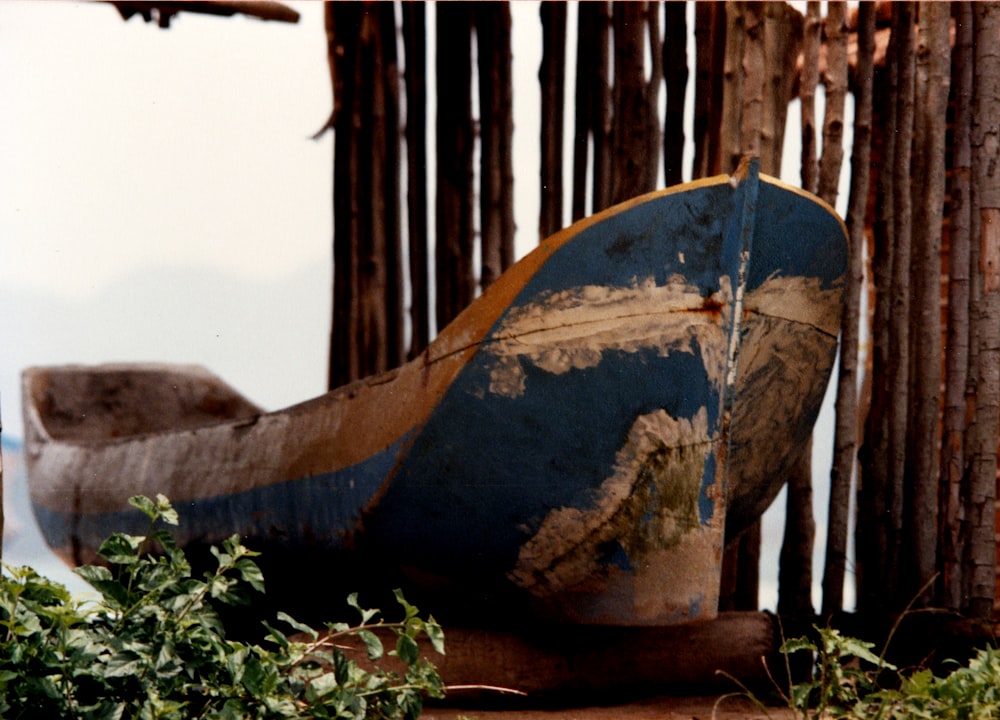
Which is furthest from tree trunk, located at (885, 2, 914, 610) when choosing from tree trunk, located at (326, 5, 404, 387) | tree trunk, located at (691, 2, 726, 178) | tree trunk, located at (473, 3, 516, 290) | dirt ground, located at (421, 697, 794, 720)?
tree trunk, located at (326, 5, 404, 387)

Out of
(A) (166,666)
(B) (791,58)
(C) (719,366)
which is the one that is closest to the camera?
(A) (166,666)

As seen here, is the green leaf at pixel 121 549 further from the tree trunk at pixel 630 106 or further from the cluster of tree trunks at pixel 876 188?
the tree trunk at pixel 630 106

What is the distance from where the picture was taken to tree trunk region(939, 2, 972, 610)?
13.2 feet

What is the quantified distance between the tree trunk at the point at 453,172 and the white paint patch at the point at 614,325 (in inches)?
81.7

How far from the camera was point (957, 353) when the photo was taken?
4.04 metres

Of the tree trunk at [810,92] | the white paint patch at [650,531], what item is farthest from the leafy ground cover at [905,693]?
the tree trunk at [810,92]

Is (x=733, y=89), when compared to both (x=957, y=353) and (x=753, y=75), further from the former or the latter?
(x=957, y=353)

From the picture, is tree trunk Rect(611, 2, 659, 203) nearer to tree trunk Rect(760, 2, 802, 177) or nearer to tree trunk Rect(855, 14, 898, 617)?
tree trunk Rect(760, 2, 802, 177)

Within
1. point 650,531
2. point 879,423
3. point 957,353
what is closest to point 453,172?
point 879,423

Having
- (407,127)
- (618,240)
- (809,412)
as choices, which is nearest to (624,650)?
(809,412)

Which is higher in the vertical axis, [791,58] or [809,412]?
[791,58]

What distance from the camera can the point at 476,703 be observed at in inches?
133

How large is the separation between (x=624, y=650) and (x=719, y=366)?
3.53 ft

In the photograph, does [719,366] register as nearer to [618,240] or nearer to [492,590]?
[618,240]
